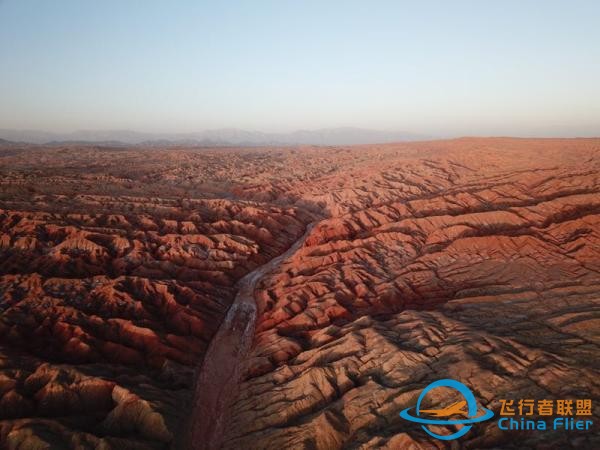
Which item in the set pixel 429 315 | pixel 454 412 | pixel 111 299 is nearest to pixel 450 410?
pixel 454 412

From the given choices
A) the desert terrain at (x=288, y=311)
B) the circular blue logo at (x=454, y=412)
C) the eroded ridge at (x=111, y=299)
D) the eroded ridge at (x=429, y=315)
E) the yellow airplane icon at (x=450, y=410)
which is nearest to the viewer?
the circular blue logo at (x=454, y=412)

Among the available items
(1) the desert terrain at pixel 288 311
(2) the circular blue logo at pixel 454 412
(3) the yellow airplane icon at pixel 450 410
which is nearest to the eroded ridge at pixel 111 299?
(1) the desert terrain at pixel 288 311

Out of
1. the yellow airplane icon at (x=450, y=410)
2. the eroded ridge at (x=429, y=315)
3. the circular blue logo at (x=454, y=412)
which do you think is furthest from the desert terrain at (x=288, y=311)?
the yellow airplane icon at (x=450, y=410)

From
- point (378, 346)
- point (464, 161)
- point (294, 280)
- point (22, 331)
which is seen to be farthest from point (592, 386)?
point (464, 161)

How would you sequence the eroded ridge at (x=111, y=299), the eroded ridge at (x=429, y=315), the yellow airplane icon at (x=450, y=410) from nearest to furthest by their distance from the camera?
the yellow airplane icon at (x=450, y=410), the eroded ridge at (x=429, y=315), the eroded ridge at (x=111, y=299)

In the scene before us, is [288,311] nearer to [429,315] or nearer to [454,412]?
[429,315]

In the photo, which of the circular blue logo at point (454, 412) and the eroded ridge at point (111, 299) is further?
the eroded ridge at point (111, 299)

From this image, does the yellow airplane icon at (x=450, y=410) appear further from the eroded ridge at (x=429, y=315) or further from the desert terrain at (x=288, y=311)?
the desert terrain at (x=288, y=311)
